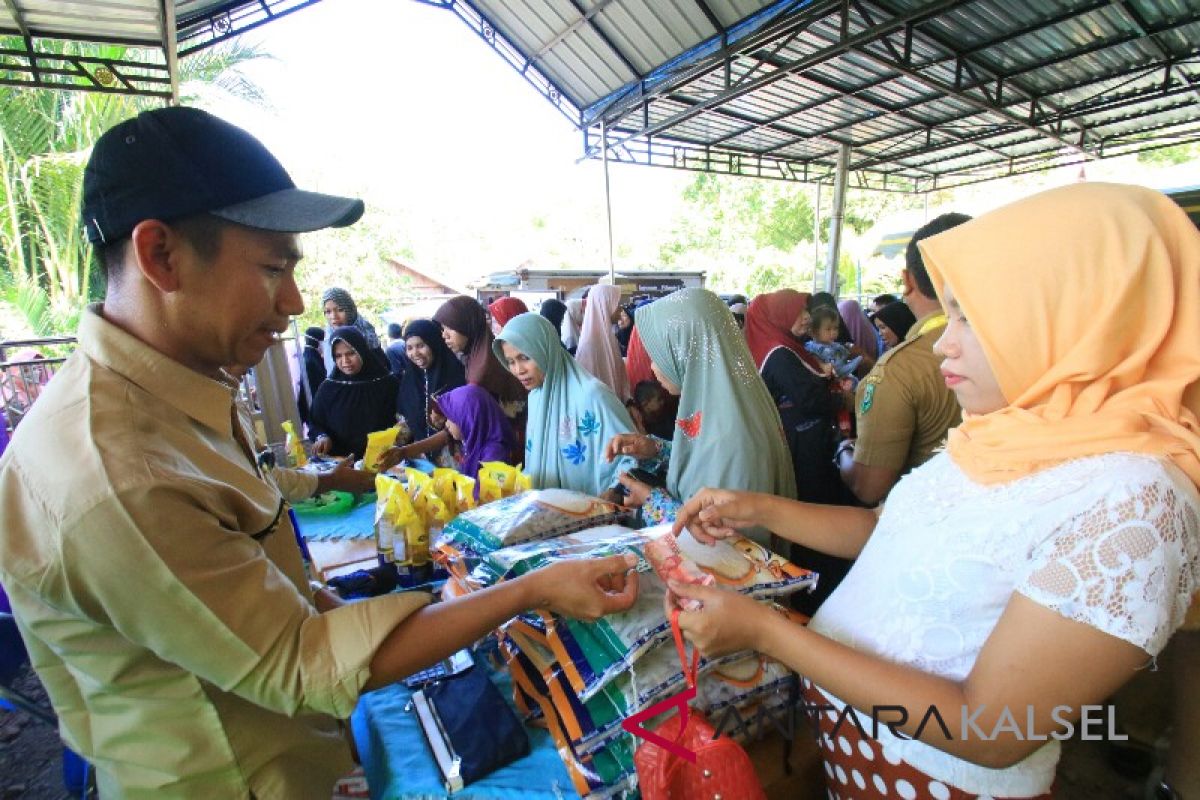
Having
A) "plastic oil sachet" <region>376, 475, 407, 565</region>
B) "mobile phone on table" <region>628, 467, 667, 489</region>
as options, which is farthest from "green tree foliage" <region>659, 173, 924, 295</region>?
"plastic oil sachet" <region>376, 475, 407, 565</region>

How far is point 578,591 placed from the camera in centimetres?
112

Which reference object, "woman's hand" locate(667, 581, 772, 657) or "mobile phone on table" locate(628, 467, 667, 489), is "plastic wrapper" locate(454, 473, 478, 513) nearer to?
"mobile phone on table" locate(628, 467, 667, 489)

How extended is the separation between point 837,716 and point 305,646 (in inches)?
41.0

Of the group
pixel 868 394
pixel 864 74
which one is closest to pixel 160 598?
pixel 868 394

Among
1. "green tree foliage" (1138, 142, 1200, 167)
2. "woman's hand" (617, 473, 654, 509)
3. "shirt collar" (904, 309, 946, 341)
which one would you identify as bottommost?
"woman's hand" (617, 473, 654, 509)

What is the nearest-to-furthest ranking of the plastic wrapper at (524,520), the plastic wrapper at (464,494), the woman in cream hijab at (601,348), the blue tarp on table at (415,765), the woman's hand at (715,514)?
the blue tarp on table at (415,765) < the woman's hand at (715,514) < the plastic wrapper at (524,520) < the plastic wrapper at (464,494) < the woman in cream hijab at (601,348)

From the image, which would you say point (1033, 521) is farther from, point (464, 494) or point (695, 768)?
point (464, 494)

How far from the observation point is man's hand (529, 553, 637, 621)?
111 centimetres

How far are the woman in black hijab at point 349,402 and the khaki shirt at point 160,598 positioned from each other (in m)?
3.40

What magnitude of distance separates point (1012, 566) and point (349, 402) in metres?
4.27

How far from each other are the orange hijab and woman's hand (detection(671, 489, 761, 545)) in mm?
623

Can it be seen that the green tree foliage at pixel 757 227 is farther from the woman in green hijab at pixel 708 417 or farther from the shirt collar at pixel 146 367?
the shirt collar at pixel 146 367

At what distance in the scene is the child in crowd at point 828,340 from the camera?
552cm

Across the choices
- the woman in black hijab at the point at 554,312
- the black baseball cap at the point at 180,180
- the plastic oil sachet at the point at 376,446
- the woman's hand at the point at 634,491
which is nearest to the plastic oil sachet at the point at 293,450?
the plastic oil sachet at the point at 376,446
